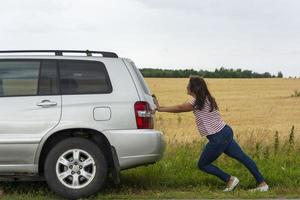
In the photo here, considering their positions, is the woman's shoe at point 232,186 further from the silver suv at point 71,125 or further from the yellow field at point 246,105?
the yellow field at point 246,105

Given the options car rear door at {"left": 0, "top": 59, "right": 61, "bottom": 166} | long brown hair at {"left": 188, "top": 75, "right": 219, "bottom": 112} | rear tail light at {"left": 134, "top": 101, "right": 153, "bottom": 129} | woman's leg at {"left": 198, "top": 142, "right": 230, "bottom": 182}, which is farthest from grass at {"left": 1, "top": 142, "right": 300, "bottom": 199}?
long brown hair at {"left": 188, "top": 75, "right": 219, "bottom": 112}

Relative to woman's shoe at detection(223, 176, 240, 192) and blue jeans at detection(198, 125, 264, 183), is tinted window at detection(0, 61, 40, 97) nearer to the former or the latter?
blue jeans at detection(198, 125, 264, 183)

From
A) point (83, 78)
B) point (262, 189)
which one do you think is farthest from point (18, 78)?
point (262, 189)

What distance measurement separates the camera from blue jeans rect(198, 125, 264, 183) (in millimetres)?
7914

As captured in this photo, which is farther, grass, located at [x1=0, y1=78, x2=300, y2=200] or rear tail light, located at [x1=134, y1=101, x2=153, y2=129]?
grass, located at [x1=0, y1=78, x2=300, y2=200]

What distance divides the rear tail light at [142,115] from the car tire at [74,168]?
0.59m

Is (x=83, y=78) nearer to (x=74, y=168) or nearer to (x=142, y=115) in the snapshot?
(x=142, y=115)

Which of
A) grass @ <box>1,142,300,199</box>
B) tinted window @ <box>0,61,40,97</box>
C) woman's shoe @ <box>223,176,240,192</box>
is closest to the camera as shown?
tinted window @ <box>0,61,40,97</box>

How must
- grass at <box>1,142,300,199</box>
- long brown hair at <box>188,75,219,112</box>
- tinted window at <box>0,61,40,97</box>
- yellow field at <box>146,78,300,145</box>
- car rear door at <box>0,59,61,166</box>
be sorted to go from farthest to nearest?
yellow field at <box>146,78,300,145</box>, long brown hair at <box>188,75,219,112</box>, grass at <box>1,142,300,199</box>, tinted window at <box>0,61,40,97</box>, car rear door at <box>0,59,61,166</box>

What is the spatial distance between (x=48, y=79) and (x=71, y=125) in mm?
658

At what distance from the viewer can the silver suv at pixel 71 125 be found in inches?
282

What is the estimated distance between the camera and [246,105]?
1641 inches

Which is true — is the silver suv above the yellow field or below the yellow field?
above

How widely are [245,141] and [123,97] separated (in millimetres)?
5410
